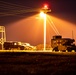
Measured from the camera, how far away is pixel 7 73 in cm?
1454

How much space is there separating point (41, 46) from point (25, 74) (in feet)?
124

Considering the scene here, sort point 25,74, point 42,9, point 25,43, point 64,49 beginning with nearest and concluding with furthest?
point 25,74 → point 64,49 → point 42,9 → point 25,43

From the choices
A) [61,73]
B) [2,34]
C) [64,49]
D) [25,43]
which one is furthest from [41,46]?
[61,73]

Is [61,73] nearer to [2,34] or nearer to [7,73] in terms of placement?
[7,73]

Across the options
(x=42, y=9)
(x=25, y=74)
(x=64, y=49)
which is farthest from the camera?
(x=42, y=9)

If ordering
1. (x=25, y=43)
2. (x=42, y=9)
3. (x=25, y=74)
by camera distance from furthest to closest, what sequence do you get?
(x=25, y=43) → (x=42, y=9) → (x=25, y=74)

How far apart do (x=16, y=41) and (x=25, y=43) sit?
2.17m

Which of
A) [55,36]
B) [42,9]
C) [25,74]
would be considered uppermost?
[42,9]

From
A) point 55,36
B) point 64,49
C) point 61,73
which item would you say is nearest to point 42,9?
point 55,36

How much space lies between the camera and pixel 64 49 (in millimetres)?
41969

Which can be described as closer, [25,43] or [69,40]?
[69,40]

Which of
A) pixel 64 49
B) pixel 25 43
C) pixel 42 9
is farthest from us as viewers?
pixel 25 43

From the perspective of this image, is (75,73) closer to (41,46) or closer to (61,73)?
(61,73)

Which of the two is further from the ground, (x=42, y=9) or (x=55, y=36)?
(x=42, y=9)
